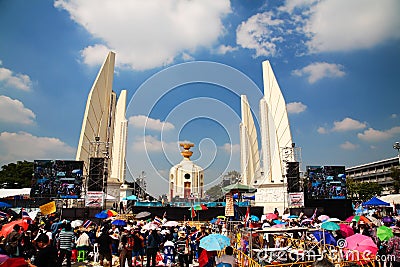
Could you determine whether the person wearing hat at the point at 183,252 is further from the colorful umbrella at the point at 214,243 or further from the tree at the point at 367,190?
the tree at the point at 367,190

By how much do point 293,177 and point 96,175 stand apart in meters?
14.1

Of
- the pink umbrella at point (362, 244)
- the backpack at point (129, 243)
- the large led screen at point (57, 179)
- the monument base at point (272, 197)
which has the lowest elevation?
the backpack at point (129, 243)

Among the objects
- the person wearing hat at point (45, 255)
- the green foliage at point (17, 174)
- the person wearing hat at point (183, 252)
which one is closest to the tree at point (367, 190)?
the person wearing hat at point (183, 252)

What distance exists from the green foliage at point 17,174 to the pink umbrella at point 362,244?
4505 centimetres

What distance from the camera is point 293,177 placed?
75.2 feet

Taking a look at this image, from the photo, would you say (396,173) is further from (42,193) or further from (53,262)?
(53,262)

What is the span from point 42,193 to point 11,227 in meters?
14.3

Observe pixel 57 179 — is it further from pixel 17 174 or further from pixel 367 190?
pixel 367 190

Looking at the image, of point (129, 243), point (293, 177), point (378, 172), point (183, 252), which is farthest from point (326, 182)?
point (378, 172)

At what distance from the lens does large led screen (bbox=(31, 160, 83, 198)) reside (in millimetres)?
20109

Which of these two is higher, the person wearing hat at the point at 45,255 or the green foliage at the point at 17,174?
the green foliage at the point at 17,174

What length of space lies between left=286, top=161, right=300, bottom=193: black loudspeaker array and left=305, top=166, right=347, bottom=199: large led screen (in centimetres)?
81

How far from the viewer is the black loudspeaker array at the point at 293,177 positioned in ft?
74.3

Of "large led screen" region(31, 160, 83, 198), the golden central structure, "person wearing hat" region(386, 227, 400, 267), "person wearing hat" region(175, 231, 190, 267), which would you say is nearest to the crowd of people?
"person wearing hat" region(175, 231, 190, 267)
